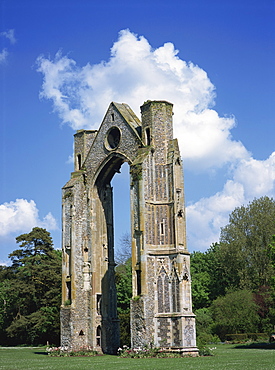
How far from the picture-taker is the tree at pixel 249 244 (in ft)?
168

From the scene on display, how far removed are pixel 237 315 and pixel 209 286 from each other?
38.9 feet

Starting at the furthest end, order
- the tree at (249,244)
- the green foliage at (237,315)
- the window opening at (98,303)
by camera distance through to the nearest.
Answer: the tree at (249,244) < the green foliage at (237,315) < the window opening at (98,303)

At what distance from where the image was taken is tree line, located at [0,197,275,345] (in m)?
45.3

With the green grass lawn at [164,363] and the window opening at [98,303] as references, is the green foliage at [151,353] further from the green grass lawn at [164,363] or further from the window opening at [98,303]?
the window opening at [98,303]

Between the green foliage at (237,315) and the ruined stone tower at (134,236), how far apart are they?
14.5 meters

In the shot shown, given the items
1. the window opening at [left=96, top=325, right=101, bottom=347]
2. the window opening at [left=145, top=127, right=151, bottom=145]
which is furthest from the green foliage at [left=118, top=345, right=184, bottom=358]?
the window opening at [left=145, top=127, right=151, bottom=145]

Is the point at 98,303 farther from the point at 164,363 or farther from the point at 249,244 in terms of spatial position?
the point at 249,244

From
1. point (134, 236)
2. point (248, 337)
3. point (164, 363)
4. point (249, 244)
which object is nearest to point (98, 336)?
point (134, 236)

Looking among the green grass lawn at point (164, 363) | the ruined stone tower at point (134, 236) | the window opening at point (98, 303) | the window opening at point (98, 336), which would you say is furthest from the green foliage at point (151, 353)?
the window opening at point (98, 303)

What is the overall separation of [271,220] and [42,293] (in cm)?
2277

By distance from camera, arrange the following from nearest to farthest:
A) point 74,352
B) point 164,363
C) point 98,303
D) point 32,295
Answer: point 164,363 < point 74,352 < point 98,303 < point 32,295

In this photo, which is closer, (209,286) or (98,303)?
(98,303)

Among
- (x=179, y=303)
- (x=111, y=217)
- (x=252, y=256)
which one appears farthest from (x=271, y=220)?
(x=179, y=303)

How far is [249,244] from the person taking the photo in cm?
5209
